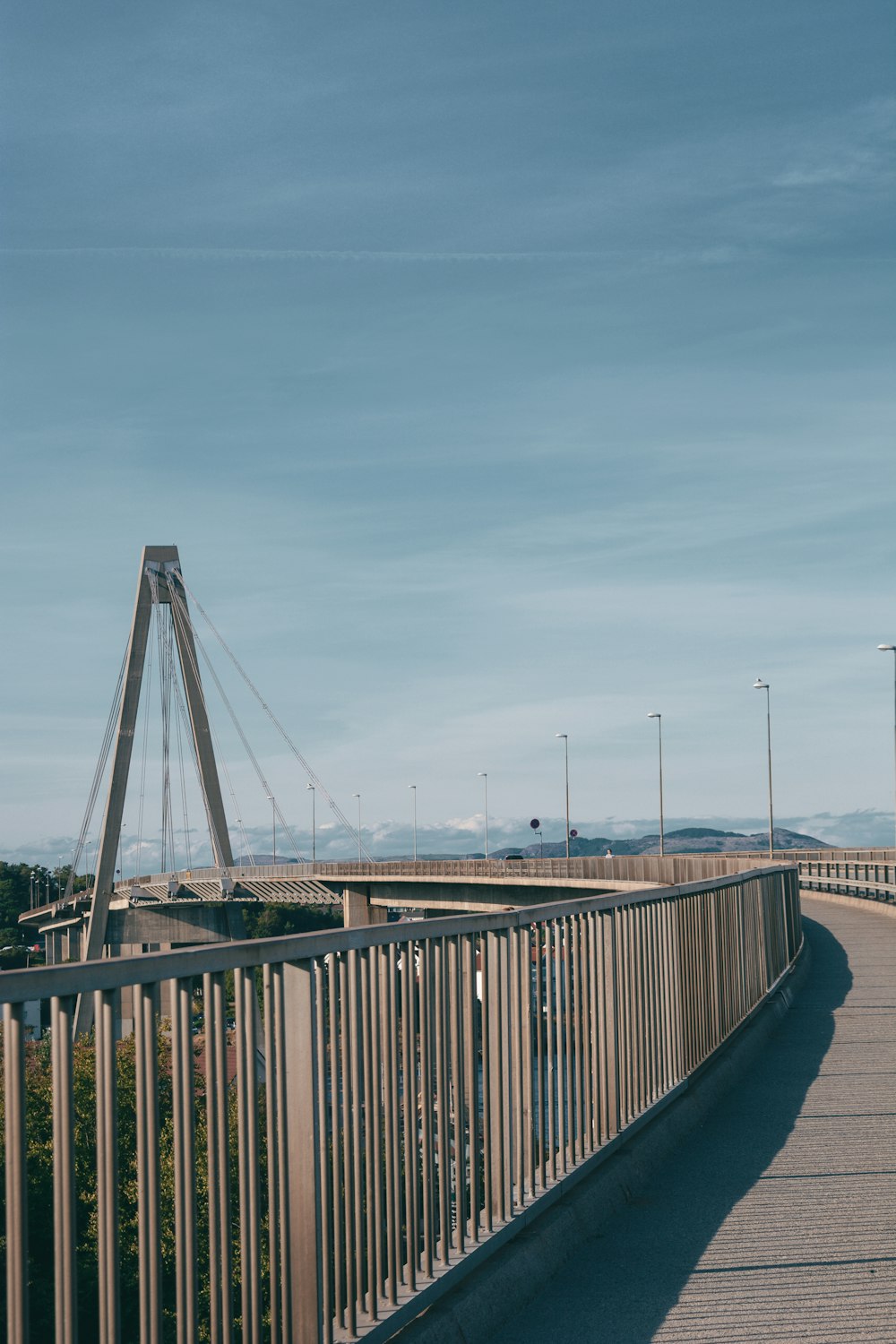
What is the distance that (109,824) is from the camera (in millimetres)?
57312

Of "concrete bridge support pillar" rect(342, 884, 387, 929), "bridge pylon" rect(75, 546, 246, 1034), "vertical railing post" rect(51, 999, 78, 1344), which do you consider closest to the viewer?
"vertical railing post" rect(51, 999, 78, 1344)

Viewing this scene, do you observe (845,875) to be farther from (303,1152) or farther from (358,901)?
(303,1152)

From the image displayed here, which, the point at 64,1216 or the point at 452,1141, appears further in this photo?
the point at 452,1141

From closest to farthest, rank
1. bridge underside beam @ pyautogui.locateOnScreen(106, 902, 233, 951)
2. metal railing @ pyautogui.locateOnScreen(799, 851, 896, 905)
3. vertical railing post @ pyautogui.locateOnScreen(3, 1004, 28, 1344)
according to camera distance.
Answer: vertical railing post @ pyautogui.locateOnScreen(3, 1004, 28, 1344)
metal railing @ pyautogui.locateOnScreen(799, 851, 896, 905)
bridge underside beam @ pyautogui.locateOnScreen(106, 902, 233, 951)

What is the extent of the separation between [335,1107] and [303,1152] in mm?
252

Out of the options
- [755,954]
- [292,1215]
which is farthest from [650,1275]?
[755,954]

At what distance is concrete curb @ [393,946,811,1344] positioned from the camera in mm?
4715

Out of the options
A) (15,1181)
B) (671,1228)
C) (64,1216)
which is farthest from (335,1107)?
(671,1228)

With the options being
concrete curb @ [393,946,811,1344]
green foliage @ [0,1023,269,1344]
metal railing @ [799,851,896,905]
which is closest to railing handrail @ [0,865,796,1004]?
green foliage @ [0,1023,269,1344]

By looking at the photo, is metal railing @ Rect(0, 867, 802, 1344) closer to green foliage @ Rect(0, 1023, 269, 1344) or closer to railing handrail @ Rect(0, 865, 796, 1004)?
railing handrail @ Rect(0, 865, 796, 1004)

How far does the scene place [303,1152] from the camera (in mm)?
4035

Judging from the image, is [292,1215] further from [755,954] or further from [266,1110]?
[755,954]

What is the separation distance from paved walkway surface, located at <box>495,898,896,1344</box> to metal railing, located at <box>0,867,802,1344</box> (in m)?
0.40

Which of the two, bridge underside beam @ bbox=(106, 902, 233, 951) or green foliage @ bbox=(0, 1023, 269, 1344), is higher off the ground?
green foliage @ bbox=(0, 1023, 269, 1344)
